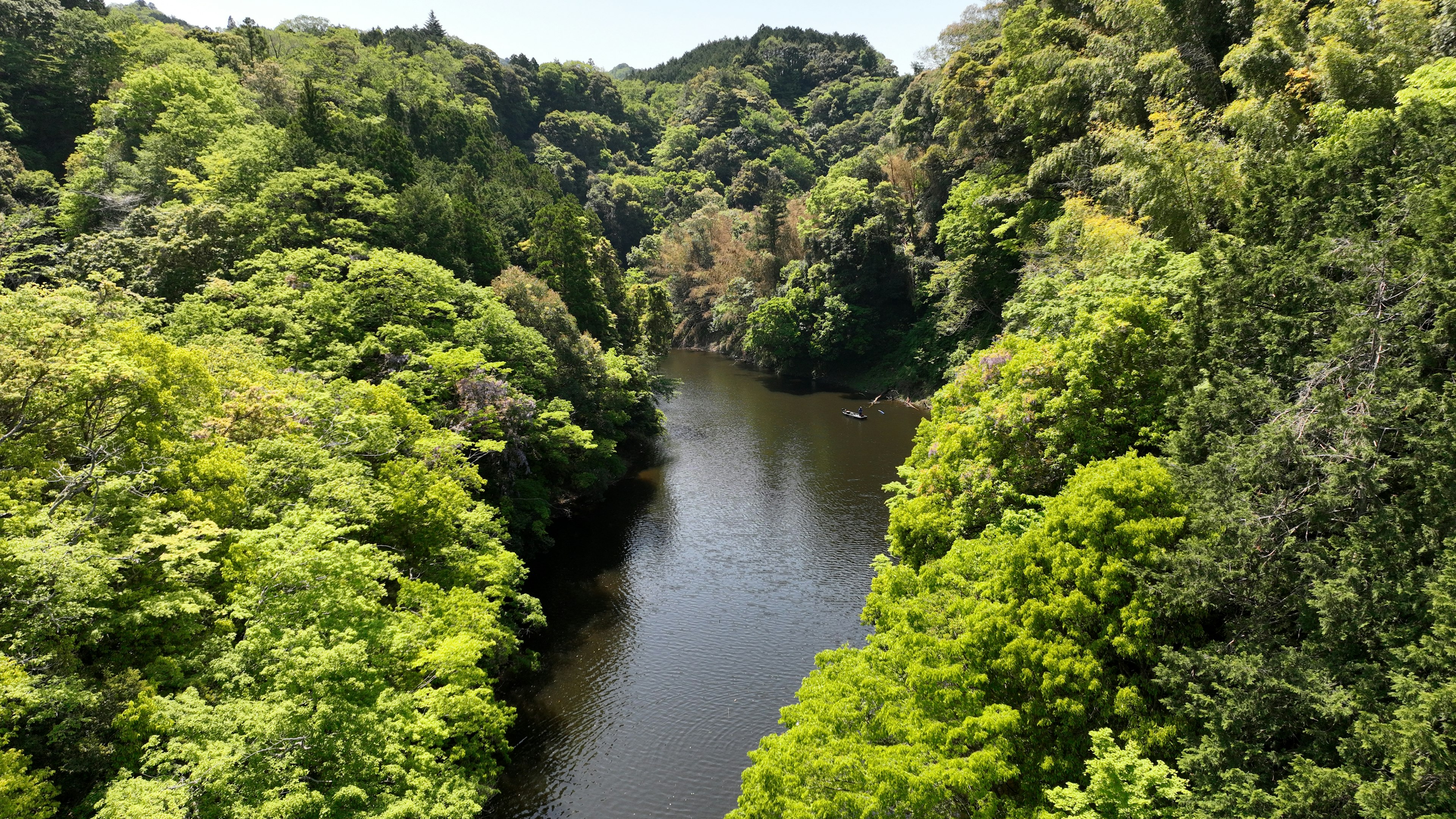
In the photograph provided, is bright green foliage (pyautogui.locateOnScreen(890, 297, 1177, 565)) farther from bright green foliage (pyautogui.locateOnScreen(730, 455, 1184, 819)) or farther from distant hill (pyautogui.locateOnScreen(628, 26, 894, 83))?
distant hill (pyautogui.locateOnScreen(628, 26, 894, 83))

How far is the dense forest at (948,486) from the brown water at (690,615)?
202 cm

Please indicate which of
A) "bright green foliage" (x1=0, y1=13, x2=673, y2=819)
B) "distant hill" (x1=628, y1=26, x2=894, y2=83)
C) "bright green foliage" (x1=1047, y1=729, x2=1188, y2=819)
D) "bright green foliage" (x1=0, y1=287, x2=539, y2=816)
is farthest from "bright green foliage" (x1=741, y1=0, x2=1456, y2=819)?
"distant hill" (x1=628, y1=26, x2=894, y2=83)

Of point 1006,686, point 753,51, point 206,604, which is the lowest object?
point 1006,686

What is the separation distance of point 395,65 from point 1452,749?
91.1 m

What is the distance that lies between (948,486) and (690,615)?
11062mm

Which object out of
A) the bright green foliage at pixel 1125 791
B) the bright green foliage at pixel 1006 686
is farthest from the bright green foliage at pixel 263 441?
the bright green foliage at pixel 1125 791

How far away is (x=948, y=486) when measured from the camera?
20.8m

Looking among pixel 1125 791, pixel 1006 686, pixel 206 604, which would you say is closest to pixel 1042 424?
pixel 1006 686

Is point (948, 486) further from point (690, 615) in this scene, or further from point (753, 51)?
point (753, 51)

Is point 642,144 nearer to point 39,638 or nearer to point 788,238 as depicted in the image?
point 788,238

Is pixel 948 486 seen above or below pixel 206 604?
below

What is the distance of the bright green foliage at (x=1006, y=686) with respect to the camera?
11469 millimetres

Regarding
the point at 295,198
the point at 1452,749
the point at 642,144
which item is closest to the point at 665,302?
the point at 295,198

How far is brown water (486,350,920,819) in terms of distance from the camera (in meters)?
19.0
